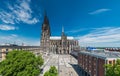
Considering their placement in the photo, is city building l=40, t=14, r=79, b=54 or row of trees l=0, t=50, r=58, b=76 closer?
row of trees l=0, t=50, r=58, b=76

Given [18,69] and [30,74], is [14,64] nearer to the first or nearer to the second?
[18,69]

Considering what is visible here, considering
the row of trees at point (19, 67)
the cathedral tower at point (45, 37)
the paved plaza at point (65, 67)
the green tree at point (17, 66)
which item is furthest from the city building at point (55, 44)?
the row of trees at point (19, 67)

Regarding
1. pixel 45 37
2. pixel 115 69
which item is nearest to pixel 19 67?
pixel 115 69

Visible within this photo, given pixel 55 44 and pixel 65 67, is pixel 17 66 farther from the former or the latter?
pixel 55 44

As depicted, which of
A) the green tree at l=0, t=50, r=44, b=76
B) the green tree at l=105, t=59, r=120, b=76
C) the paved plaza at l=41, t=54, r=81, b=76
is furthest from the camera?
the paved plaza at l=41, t=54, r=81, b=76

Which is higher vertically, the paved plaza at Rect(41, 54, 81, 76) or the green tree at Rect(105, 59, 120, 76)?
the green tree at Rect(105, 59, 120, 76)

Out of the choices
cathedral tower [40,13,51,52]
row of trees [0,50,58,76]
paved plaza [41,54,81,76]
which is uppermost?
cathedral tower [40,13,51,52]

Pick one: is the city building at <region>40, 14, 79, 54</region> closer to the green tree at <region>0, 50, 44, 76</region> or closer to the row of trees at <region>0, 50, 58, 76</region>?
the green tree at <region>0, 50, 44, 76</region>

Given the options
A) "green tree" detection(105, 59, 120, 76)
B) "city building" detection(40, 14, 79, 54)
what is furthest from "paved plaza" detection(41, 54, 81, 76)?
"city building" detection(40, 14, 79, 54)

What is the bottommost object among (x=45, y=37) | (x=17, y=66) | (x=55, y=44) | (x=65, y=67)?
(x=65, y=67)

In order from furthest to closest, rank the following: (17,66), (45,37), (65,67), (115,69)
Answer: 1. (45,37)
2. (65,67)
3. (17,66)
4. (115,69)

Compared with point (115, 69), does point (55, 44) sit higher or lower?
higher

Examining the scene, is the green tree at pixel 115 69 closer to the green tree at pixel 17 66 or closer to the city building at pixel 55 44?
the green tree at pixel 17 66

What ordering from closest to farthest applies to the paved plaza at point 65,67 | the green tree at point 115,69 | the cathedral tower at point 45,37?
the green tree at point 115,69 < the paved plaza at point 65,67 < the cathedral tower at point 45,37
